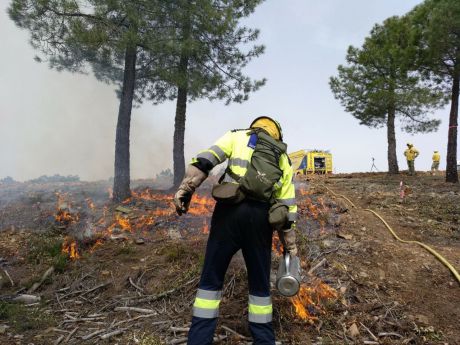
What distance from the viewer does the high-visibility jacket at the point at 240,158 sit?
3143 millimetres

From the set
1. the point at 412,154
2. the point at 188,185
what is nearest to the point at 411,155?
the point at 412,154

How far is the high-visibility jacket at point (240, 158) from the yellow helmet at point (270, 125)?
230mm

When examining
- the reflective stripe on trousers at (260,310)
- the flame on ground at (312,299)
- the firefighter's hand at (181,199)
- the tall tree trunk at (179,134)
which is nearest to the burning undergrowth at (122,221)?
the tall tree trunk at (179,134)

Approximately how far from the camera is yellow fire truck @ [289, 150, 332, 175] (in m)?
22.9

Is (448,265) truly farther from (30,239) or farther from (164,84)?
(164,84)

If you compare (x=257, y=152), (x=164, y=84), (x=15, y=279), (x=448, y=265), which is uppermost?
(x=164, y=84)

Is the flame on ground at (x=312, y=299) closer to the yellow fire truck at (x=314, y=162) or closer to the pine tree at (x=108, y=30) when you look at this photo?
the pine tree at (x=108, y=30)

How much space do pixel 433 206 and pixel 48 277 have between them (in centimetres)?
932

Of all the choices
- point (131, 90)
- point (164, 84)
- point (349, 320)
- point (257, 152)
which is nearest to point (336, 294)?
point (349, 320)

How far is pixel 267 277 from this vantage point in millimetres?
3127

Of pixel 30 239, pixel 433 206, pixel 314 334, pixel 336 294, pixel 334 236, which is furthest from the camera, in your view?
pixel 433 206

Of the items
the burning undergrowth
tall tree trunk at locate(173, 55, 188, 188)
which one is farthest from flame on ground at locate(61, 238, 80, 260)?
tall tree trunk at locate(173, 55, 188, 188)

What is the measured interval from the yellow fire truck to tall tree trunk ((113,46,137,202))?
14978 millimetres

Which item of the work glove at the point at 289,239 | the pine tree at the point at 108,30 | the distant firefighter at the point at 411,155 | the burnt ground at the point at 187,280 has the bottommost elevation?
the burnt ground at the point at 187,280
